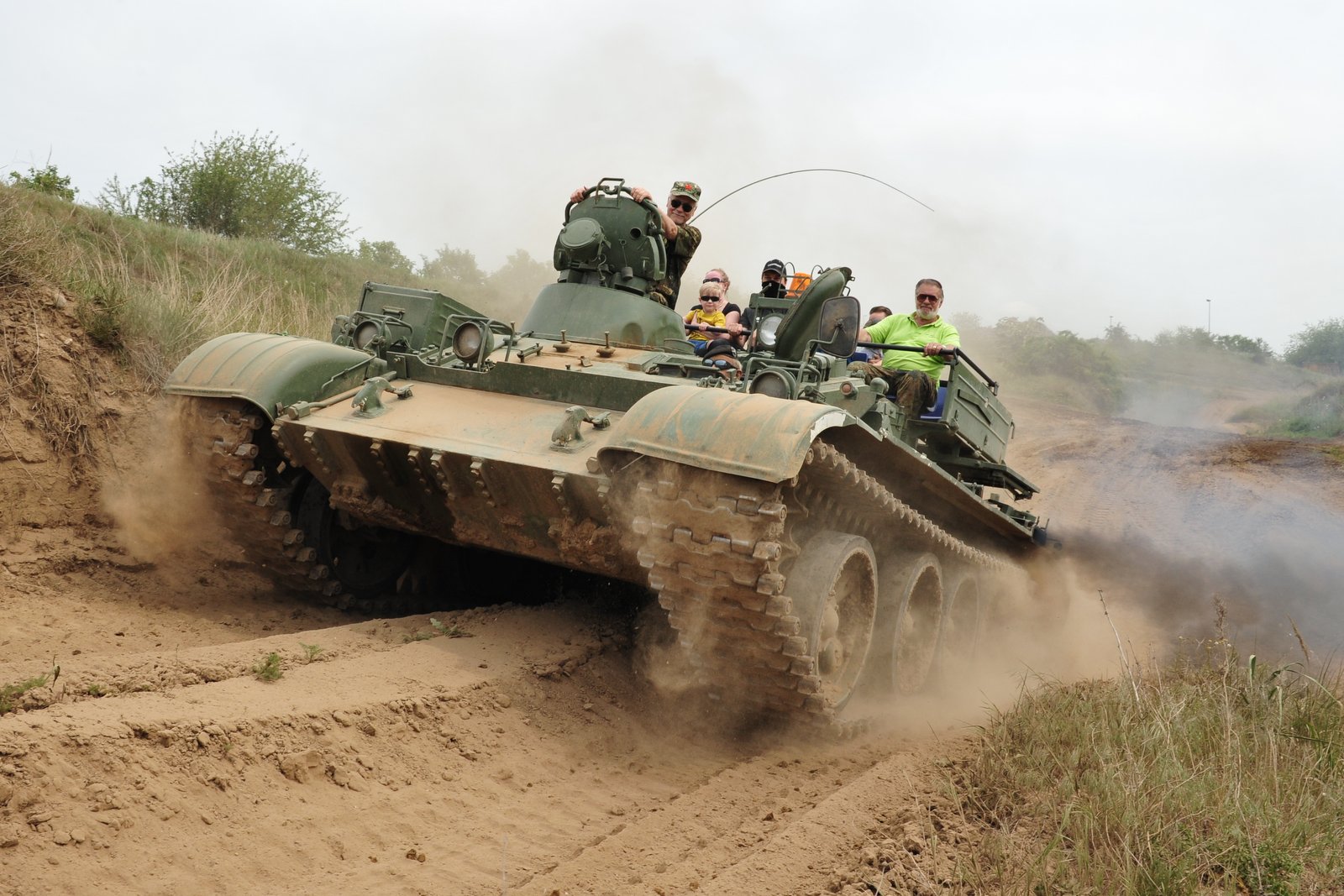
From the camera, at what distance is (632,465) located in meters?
5.11

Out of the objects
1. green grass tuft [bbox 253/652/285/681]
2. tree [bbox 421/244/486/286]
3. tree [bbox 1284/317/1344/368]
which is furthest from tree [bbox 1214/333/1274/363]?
green grass tuft [bbox 253/652/285/681]

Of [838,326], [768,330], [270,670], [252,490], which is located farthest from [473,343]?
[270,670]

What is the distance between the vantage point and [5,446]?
7.62 m

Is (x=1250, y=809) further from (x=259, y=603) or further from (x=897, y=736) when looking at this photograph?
(x=259, y=603)

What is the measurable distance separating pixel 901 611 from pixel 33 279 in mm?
6892

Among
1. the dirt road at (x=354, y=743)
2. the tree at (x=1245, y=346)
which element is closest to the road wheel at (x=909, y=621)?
the dirt road at (x=354, y=743)

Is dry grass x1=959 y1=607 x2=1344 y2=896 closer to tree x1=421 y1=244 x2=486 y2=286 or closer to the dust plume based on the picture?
the dust plume

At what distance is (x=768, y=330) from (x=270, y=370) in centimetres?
298

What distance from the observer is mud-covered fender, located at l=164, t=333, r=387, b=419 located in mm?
6332

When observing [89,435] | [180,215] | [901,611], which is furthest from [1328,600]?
A: [180,215]

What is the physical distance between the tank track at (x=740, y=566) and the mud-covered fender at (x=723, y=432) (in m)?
0.11

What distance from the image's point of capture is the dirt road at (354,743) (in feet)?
11.4

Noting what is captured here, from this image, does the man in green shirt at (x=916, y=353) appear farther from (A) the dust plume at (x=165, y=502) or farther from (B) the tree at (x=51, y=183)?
(B) the tree at (x=51, y=183)

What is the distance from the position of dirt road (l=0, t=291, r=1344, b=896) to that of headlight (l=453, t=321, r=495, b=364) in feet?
4.96
